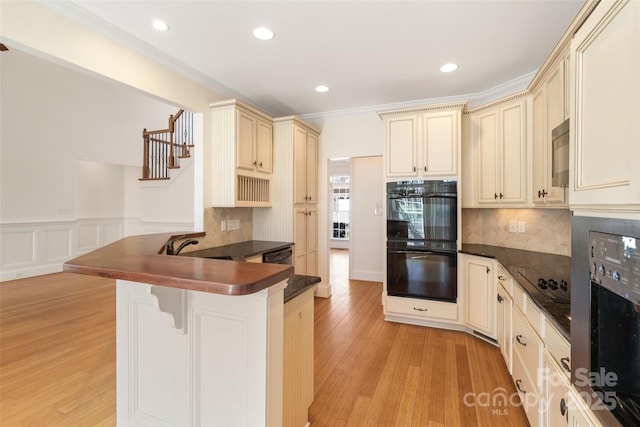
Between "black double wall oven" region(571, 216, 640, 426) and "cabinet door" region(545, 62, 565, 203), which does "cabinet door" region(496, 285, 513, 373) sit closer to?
"cabinet door" region(545, 62, 565, 203)

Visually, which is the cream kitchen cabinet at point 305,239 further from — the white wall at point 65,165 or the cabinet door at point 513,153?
the white wall at point 65,165

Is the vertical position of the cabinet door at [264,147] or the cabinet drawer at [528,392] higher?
the cabinet door at [264,147]

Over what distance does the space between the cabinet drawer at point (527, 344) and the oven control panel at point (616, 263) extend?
0.96 metres

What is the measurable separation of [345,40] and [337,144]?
2.00m

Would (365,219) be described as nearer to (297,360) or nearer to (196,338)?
(297,360)

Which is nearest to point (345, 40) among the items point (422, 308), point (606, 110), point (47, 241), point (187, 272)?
point (606, 110)

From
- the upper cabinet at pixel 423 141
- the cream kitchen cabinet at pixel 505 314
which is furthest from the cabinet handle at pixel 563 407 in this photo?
the upper cabinet at pixel 423 141

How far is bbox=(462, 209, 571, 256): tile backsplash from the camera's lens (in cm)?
274

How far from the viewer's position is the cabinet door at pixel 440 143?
3168 millimetres

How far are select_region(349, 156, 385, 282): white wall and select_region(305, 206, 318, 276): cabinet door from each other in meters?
1.46

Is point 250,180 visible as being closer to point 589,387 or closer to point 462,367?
point 462,367

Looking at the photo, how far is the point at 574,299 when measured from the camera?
93 centimetres

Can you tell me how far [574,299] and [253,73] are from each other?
3159mm

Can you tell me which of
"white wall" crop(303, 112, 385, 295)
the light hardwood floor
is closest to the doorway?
"white wall" crop(303, 112, 385, 295)
